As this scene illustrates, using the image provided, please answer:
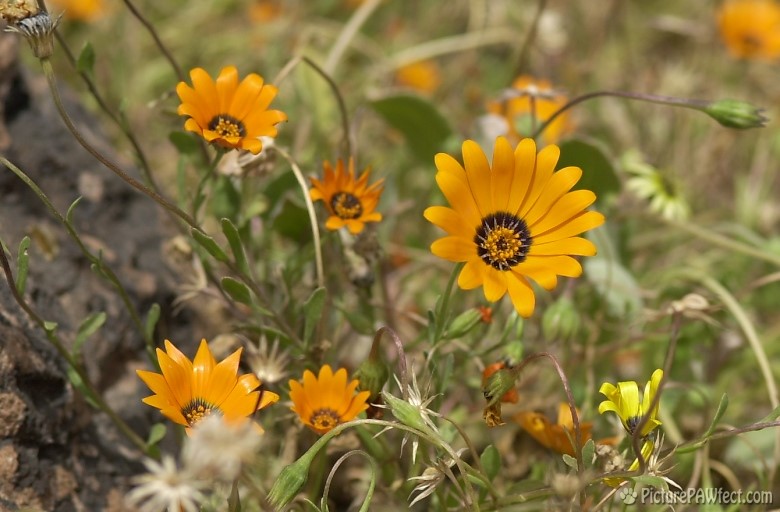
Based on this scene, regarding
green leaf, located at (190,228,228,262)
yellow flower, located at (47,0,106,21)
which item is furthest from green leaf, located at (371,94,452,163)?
yellow flower, located at (47,0,106,21)

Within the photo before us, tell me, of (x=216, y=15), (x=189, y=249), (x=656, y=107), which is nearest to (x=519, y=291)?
(x=189, y=249)

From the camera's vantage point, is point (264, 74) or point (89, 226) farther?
point (264, 74)

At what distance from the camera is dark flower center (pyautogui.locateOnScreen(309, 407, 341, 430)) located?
1.70 metres

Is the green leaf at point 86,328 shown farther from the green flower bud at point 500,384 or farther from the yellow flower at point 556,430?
the yellow flower at point 556,430

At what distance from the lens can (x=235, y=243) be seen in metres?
1.76

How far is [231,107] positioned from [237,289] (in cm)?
41

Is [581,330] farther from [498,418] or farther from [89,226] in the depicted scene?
[89,226]

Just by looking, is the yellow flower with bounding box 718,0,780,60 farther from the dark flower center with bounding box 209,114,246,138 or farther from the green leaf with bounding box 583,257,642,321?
the dark flower center with bounding box 209,114,246,138

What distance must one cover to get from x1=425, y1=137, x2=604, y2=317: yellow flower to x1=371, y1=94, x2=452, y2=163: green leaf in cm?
106

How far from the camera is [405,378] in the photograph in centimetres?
167

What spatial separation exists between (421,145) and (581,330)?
0.91 m

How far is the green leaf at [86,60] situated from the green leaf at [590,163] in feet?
4.54

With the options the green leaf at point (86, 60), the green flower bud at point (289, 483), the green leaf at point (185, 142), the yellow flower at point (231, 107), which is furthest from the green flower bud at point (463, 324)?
the green leaf at point (86, 60)

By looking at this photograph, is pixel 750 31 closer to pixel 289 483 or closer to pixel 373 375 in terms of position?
pixel 373 375
